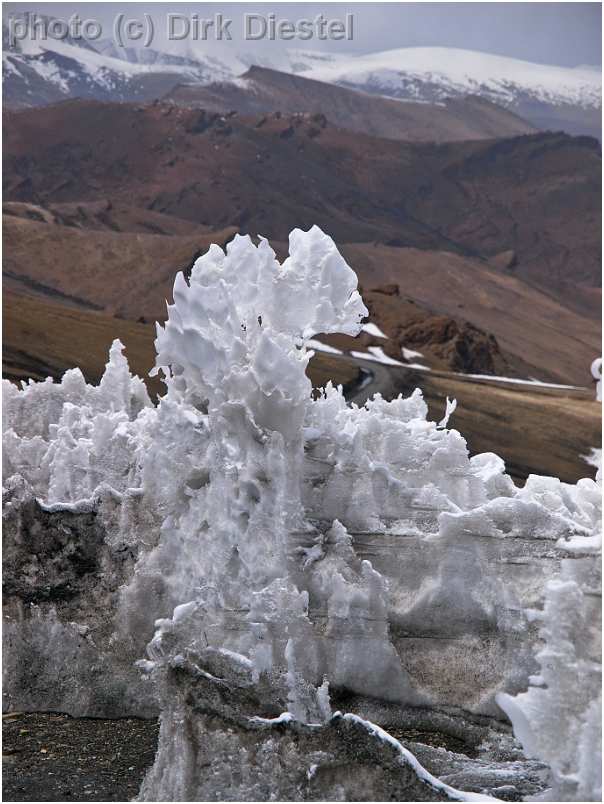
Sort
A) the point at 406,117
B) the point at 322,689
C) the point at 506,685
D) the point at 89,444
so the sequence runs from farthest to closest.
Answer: the point at 406,117
the point at 89,444
the point at 506,685
the point at 322,689

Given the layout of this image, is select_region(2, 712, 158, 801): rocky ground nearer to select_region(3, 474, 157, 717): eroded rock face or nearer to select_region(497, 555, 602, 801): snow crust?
select_region(3, 474, 157, 717): eroded rock face

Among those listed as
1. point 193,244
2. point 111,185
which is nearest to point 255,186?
point 111,185

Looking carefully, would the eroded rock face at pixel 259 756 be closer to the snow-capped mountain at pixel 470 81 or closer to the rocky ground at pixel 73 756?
the rocky ground at pixel 73 756

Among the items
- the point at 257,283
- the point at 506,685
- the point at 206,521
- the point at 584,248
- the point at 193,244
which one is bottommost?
the point at 584,248

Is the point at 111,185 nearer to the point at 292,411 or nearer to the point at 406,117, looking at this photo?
the point at 406,117

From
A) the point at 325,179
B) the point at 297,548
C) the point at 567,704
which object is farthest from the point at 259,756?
the point at 325,179

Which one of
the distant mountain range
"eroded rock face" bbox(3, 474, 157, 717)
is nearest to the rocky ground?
"eroded rock face" bbox(3, 474, 157, 717)
